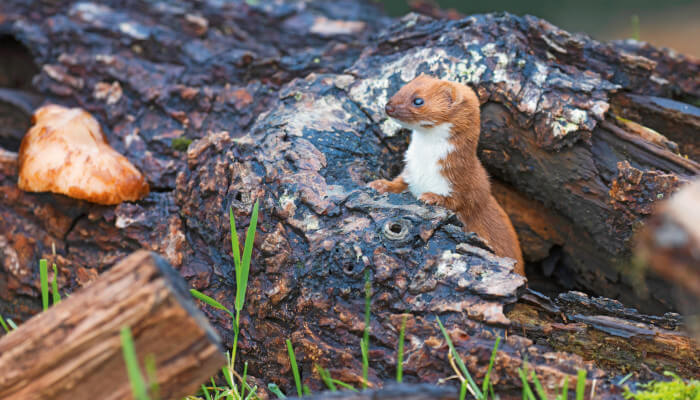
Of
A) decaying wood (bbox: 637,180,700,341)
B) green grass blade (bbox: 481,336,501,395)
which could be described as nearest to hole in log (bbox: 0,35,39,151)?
green grass blade (bbox: 481,336,501,395)

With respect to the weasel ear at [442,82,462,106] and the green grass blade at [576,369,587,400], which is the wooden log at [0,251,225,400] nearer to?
the green grass blade at [576,369,587,400]

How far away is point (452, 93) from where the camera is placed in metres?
3.24

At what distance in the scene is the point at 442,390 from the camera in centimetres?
169

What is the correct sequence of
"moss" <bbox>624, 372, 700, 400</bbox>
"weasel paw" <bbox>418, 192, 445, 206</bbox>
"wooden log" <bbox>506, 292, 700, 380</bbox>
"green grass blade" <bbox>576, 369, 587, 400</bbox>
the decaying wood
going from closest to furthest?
the decaying wood, "green grass blade" <bbox>576, 369, 587, 400</bbox>, "moss" <bbox>624, 372, 700, 400</bbox>, "wooden log" <bbox>506, 292, 700, 380</bbox>, "weasel paw" <bbox>418, 192, 445, 206</bbox>

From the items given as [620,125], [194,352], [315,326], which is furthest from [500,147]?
[194,352]

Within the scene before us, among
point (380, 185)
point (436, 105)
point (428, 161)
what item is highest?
point (436, 105)

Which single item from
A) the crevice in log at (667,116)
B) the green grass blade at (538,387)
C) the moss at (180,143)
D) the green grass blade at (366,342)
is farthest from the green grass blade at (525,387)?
the moss at (180,143)

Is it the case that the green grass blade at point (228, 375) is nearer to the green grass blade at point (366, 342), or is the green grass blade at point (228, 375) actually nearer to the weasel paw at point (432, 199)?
the green grass blade at point (366, 342)

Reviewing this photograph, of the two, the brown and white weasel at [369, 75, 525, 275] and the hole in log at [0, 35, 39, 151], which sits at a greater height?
the brown and white weasel at [369, 75, 525, 275]

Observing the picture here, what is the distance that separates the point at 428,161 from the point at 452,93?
1.33ft

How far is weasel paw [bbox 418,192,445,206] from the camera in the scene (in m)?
3.02

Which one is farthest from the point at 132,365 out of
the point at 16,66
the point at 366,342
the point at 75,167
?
the point at 16,66

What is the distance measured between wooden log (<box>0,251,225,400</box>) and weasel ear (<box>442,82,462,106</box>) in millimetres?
2043

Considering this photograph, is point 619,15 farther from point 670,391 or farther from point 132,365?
point 132,365
